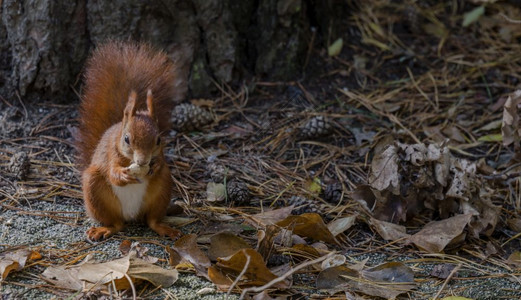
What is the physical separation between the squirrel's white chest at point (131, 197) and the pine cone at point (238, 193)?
0.35m

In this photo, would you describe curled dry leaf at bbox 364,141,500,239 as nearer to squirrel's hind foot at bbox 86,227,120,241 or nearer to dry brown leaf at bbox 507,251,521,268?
dry brown leaf at bbox 507,251,521,268

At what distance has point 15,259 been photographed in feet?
5.93

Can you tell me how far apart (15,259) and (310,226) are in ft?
2.87

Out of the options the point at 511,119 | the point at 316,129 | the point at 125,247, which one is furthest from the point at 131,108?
the point at 511,119

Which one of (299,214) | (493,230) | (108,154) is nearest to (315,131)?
(299,214)

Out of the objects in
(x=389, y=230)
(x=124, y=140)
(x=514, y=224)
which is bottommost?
(x=514, y=224)

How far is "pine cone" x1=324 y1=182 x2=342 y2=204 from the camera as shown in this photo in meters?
2.41

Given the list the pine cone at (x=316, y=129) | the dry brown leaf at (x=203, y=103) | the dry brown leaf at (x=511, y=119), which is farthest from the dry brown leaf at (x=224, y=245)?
the dry brown leaf at (x=511, y=119)

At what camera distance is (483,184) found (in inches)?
92.8

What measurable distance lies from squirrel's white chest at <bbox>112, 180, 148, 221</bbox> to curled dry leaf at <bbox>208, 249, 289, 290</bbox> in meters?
0.40

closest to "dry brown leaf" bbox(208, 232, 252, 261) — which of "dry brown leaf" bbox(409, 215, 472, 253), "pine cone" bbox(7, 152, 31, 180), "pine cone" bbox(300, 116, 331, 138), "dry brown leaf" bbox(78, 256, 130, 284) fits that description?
"dry brown leaf" bbox(78, 256, 130, 284)

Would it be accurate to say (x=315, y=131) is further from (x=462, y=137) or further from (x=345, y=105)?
(x=462, y=137)

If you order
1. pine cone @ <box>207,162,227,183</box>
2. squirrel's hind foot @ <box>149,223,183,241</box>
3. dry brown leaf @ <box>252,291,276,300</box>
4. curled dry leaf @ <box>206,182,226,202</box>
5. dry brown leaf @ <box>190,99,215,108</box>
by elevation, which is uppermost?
dry brown leaf @ <box>190,99,215,108</box>

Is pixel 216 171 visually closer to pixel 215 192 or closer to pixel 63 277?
pixel 215 192
